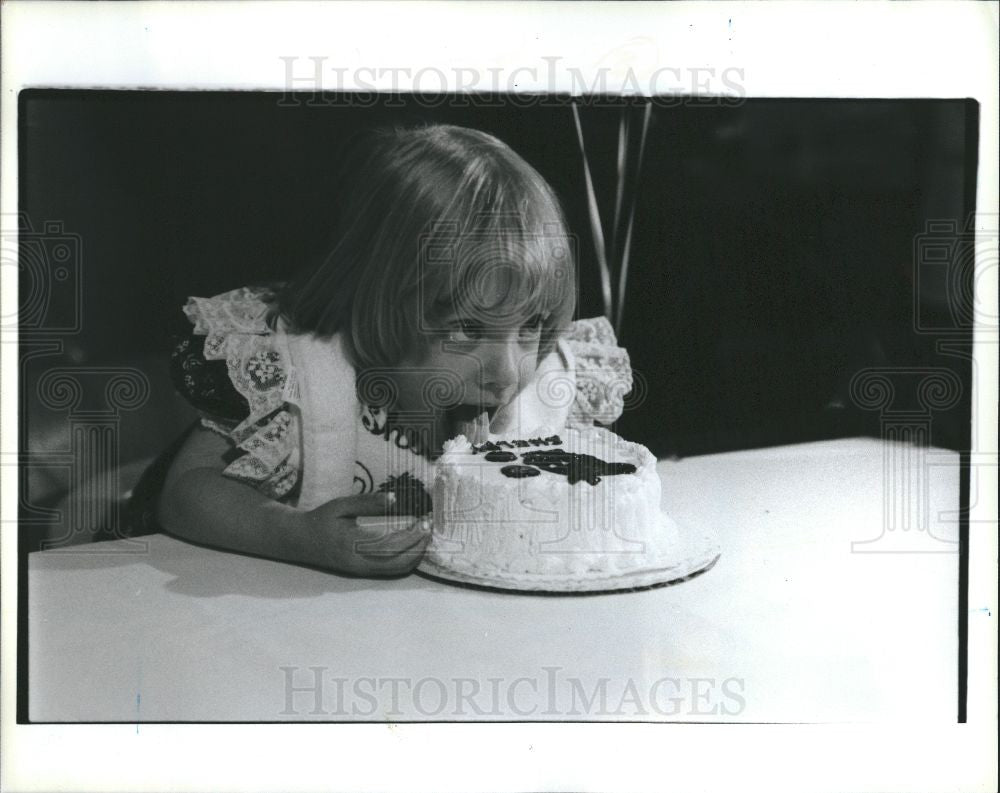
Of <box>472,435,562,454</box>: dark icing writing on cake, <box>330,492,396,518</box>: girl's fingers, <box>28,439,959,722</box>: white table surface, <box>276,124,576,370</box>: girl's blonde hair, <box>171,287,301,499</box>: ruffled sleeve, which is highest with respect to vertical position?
<box>276,124,576,370</box>: girl's blonde hair

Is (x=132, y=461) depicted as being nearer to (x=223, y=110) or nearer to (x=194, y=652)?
(x=194, y=652)

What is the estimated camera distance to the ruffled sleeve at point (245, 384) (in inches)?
70.4

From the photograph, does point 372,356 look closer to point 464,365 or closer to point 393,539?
point 464,365

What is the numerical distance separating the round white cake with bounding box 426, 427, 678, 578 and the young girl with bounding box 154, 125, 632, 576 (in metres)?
0.07

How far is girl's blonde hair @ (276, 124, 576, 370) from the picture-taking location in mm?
1790

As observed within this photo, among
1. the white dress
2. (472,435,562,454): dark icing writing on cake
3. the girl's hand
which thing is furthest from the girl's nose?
the girl's hand

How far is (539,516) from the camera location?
177 centimetres

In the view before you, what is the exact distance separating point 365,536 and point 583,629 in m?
0.53

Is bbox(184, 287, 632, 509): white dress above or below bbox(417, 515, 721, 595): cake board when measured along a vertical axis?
above

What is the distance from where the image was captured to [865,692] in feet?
6.10

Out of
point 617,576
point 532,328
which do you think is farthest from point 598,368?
point 617,576

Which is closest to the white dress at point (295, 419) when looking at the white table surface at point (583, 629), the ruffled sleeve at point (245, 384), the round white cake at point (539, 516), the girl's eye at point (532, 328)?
the ruffled sleeve at point (245, 384)

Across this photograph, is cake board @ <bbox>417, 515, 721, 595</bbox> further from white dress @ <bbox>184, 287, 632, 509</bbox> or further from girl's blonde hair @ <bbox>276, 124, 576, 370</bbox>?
girl's blonde hair @ <bbox>276, 124, 576, 370</bbox>

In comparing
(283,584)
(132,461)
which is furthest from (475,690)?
(132,461)
